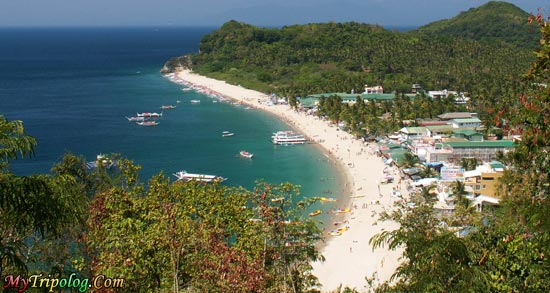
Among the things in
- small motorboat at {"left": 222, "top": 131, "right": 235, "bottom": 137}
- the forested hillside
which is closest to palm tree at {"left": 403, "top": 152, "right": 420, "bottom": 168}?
small motorboat at {"left": 222, "top": 131, "right": 235, "bottom": 137}

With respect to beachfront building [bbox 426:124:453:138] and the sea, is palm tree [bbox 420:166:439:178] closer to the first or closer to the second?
the sea

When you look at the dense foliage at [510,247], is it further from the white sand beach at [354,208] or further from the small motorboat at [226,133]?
the small motorboat at [226,133]

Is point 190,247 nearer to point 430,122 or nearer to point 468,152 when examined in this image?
point 468,152

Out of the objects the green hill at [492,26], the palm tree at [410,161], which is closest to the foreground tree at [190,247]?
the palm tree at [410,161]

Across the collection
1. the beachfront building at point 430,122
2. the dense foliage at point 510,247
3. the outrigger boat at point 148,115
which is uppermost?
the dense foliage at point 510,247

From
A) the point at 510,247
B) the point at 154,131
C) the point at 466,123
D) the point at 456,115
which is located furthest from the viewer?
the point at 154,131

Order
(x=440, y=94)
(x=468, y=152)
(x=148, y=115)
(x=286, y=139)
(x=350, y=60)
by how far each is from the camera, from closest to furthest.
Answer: (x=468, y=152), (x=286, y=139), (x=148, y=115), (x=440, y=94), (x=350, y=60)

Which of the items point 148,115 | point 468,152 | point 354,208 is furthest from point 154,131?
point 468,152

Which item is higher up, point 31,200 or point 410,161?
point 31,200
